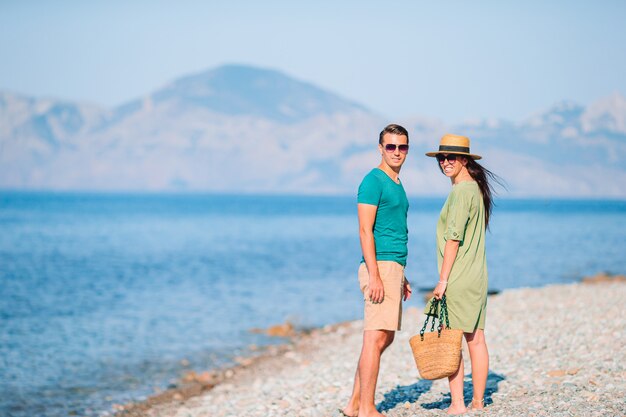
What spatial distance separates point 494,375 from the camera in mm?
9805

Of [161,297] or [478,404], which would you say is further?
[161,297]

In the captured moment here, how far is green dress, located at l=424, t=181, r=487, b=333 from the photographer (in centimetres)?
699

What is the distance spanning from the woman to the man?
417mm

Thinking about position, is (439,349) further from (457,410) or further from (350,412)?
(350,412)

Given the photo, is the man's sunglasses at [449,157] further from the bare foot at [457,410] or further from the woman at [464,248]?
the bare foot at [457,410]

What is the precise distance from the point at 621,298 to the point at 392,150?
1166 centimetres

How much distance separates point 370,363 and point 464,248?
133 cm

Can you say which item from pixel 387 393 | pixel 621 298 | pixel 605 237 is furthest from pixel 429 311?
pixel 605 237

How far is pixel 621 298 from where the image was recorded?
16.7m

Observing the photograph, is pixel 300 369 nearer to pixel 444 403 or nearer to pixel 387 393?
pixel 387 393

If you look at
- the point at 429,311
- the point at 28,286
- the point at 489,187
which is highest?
the point at 489,187

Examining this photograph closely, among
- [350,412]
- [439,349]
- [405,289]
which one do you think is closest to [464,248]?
[405,289]

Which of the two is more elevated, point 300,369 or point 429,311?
point 429,311

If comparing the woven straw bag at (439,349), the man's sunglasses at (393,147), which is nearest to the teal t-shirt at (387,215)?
the man's sunglasses at (393,147)
